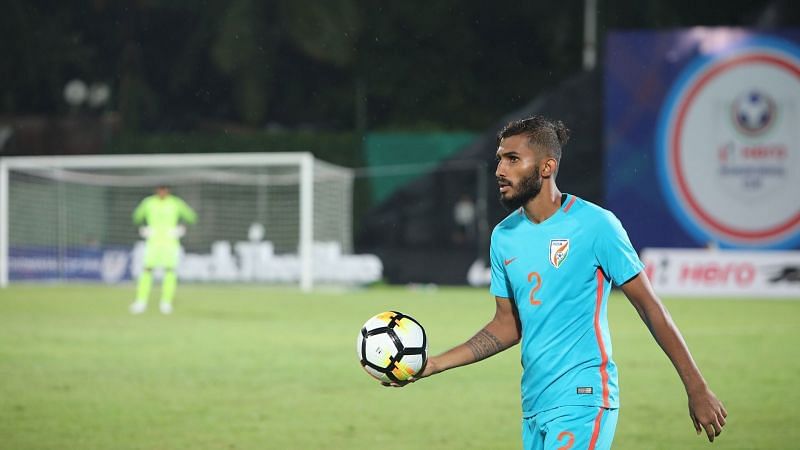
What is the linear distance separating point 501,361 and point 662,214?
12.5 metres

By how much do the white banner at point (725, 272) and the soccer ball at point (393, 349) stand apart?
18991 millimetres

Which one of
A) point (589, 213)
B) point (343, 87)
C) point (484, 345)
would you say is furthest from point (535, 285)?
point (343, 87)

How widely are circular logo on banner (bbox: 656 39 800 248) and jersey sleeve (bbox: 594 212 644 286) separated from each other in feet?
67.6

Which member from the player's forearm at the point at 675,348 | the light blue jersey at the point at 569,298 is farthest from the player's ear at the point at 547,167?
the player's forearm at the point at 675,348

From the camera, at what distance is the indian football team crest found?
4641mm

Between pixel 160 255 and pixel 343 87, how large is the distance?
86.6ft

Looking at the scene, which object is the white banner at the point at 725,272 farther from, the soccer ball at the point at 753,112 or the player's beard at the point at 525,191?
the player's beard at the point at 525,191

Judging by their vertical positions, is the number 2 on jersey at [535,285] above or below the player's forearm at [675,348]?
above

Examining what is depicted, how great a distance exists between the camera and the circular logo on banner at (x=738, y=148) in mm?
24359

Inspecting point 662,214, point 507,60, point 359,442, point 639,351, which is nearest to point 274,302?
point 662,214

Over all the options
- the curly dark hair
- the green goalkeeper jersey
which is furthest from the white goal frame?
the curly dark hair

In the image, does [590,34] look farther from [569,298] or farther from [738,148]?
[569,298]

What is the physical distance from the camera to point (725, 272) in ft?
76.7

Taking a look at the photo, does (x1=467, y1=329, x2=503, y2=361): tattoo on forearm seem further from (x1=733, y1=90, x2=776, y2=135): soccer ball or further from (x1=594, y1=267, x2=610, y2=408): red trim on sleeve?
(x1=733, y1=90, x2=776, y2=135): soccer ball
